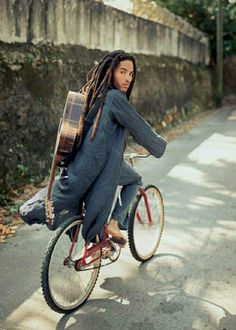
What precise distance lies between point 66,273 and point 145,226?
3.41ft

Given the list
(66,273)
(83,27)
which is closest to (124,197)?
(66,273)

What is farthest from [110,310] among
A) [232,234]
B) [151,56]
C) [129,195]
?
[151,56]

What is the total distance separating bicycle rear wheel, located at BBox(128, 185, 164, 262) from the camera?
12.9ft

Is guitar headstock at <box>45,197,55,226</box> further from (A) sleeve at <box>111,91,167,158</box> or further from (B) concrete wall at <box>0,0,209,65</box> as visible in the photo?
(B) concrete wall at <box>0,0,209,65</box>

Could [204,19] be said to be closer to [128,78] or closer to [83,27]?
[83,27]

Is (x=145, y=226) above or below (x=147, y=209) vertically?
below

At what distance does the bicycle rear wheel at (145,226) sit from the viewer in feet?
12.9

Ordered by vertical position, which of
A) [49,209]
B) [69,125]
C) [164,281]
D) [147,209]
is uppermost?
[69,125]

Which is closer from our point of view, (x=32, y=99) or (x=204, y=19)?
(x=32, y=99)

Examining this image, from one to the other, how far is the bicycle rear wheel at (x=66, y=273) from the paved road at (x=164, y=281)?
0.10m

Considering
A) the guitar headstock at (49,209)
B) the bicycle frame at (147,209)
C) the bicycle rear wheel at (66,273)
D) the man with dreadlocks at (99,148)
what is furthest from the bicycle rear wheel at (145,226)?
the guitar headstock at (49,209)

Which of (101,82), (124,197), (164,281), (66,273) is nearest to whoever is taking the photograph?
(101,82)

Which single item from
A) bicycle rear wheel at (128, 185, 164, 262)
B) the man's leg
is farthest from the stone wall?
the man's leg

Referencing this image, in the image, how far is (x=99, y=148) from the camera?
3188 millimetres
